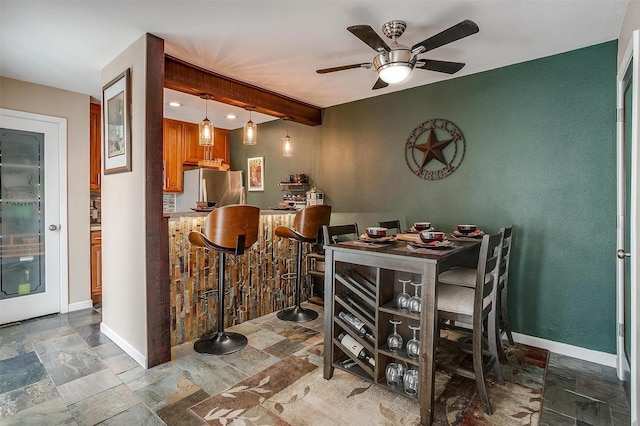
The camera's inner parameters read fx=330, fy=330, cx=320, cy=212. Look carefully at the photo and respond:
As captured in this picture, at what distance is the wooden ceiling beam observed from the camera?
9.30 ft

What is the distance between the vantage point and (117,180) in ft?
9.01

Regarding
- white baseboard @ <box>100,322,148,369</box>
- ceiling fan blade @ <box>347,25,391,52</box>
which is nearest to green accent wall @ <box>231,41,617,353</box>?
ceiling fan blade @ <box>347,25,391,52</box>

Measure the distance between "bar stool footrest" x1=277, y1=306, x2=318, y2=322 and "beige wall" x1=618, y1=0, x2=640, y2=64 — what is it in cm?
324

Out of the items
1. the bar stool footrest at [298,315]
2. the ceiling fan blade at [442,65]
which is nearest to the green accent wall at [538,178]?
the ceiling fan blade at [442,65]

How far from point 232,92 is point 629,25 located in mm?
3058

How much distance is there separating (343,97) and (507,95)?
67.4 inches

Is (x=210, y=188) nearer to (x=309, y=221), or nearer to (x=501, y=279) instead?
(x=309, y=221)

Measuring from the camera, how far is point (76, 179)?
12.0 ft

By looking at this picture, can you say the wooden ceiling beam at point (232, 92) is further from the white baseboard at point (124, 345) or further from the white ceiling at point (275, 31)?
the white baseboard at point (124, 345)

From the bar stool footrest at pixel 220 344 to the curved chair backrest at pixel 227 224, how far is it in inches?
32.9

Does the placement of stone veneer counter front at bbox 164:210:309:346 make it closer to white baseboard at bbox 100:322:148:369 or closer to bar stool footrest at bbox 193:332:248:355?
bar stool footrest at bbox 193:332:248:355

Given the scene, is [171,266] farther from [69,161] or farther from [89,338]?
[69,161]

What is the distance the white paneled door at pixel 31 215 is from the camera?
3277 mm

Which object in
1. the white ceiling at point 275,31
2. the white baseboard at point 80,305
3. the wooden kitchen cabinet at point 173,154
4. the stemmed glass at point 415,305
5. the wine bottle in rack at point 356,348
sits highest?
the white ceiling at point 275,31
